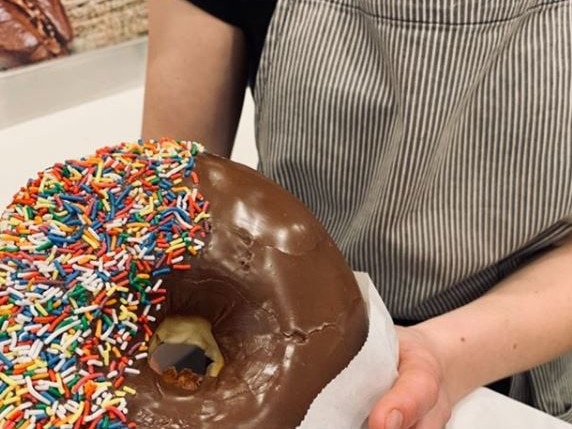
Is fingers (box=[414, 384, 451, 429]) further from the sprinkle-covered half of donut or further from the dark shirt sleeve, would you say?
the dark shirt sleeve

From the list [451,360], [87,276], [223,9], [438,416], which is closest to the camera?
[87,276]

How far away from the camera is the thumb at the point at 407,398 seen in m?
0.60

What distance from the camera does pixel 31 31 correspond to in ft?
4.27

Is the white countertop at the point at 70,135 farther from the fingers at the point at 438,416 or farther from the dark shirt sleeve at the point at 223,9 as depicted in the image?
the fingers at the point at 438,416

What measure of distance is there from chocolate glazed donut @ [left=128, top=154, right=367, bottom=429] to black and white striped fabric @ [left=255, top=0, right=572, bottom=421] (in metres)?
0.29

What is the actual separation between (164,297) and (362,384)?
0.60ft

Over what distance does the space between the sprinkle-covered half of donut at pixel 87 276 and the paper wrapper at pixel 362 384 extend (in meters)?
0.15

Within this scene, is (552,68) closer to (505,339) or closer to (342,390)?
(505,339)

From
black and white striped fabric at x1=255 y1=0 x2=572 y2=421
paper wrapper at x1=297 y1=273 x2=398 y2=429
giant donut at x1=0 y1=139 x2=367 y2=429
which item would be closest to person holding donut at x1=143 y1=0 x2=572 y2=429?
black and white striped fabric at x1=255 y1=0 x2=572 y2=421

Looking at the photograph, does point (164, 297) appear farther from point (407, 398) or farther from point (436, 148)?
point (436, 148)

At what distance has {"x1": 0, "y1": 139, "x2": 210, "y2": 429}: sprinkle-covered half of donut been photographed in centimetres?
52

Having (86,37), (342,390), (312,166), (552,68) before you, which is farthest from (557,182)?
(86,37)

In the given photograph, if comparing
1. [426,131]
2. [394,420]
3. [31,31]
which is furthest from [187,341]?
[31,31]

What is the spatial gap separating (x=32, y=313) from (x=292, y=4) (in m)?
0.53
